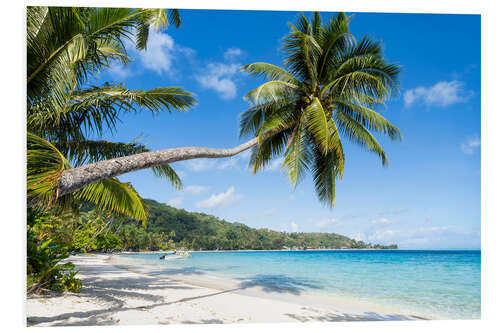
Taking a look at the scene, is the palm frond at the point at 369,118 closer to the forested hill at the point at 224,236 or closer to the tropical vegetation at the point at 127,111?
the tropical vegetation at the point at 127,111

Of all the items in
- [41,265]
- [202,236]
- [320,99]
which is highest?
[320,99]

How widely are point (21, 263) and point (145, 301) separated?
6.09 feet

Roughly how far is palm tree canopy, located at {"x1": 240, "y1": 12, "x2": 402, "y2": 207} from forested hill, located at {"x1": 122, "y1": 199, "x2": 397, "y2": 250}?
21660mm

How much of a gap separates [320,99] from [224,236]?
30329 mm

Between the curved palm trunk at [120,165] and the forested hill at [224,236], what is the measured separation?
23.3 metres

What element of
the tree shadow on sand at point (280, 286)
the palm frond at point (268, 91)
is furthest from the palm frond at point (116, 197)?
the tree shadow on sand at point (280, 286)

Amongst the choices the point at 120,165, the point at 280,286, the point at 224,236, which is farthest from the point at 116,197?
the point at 224,236

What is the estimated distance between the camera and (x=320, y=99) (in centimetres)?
515

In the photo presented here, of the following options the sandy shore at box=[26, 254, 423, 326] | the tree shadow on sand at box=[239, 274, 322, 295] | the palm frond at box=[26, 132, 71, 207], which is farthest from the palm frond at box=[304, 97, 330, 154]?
the tree shadow on sand at box=[239, 274, 322, 295]

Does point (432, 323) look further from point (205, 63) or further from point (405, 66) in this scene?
point (205, 63)

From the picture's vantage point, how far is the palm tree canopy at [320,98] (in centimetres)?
470

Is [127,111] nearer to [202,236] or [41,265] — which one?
[41,265]

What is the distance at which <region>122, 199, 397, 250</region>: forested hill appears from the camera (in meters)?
27.6
